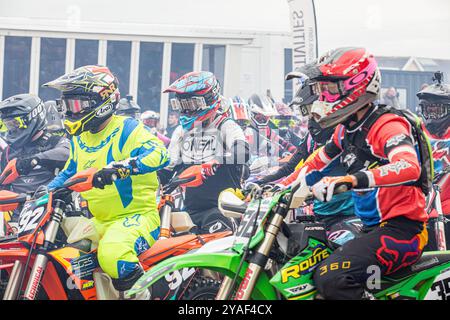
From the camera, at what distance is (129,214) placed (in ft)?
21.1

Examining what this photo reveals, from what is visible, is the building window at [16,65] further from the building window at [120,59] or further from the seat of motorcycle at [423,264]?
the seat of motorcycle at [423,264]

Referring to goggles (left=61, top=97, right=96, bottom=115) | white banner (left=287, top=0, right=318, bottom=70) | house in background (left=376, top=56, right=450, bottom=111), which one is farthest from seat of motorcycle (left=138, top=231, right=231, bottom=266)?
house in background (left=376, top=56, right=450, bottom=111)

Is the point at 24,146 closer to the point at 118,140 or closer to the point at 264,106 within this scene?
the point at 118,140

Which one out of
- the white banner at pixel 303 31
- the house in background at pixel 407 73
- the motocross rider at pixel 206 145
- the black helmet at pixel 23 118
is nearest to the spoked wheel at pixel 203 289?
the motocross rider at pixel 206 145

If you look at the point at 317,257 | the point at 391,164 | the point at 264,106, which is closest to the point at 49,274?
the point at 317,257

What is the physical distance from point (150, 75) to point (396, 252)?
513 inches

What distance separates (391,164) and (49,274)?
9.38ft

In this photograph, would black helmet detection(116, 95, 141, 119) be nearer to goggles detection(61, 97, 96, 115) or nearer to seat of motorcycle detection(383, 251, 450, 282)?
goggles detection(61, 97, 96, 115)

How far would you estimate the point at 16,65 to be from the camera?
1592 centimetres

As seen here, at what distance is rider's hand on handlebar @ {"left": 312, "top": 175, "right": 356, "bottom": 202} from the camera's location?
4172 mm

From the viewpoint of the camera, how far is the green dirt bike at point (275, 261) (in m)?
4.51

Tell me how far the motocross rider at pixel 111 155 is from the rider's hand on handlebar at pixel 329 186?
211 cm

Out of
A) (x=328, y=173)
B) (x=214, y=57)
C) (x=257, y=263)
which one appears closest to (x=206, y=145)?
(x=328, y=173)

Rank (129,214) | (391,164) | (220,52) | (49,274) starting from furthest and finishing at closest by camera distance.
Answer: (220,52) < (129,214) < (49,274) < (391,164)
